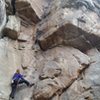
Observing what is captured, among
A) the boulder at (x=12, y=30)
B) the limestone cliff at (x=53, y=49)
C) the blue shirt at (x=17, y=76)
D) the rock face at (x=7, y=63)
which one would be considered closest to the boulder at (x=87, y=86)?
the limestone cliff at (x=53, y=49)

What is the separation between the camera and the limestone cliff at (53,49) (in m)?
13.8

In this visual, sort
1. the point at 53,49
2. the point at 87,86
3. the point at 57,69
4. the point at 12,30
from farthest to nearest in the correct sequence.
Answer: the point at 12,30 → the point at 53,49 → the point at 57,69 → the point at 87,86

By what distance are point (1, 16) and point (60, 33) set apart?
4175mm

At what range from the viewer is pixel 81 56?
15562 mm

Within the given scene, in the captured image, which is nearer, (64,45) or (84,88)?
(84,88)

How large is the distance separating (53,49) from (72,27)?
6.13 feet

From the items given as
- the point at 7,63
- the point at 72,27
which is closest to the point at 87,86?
the point at 72,27

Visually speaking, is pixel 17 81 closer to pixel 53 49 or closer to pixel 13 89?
pixel 13 89

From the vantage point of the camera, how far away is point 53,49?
55.5 feet

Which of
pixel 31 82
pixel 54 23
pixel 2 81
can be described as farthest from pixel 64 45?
pixel 2 81

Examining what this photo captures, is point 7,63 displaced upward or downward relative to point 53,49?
downward

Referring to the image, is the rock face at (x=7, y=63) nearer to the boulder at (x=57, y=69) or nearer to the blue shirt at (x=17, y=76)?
the blue shirt at (x=17, y=76)

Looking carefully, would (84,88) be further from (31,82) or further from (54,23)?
(54,23)

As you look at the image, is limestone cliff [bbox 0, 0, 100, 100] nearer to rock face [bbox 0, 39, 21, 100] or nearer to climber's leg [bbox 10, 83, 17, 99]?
rock face [bbox 0, 39, 21, 100]
